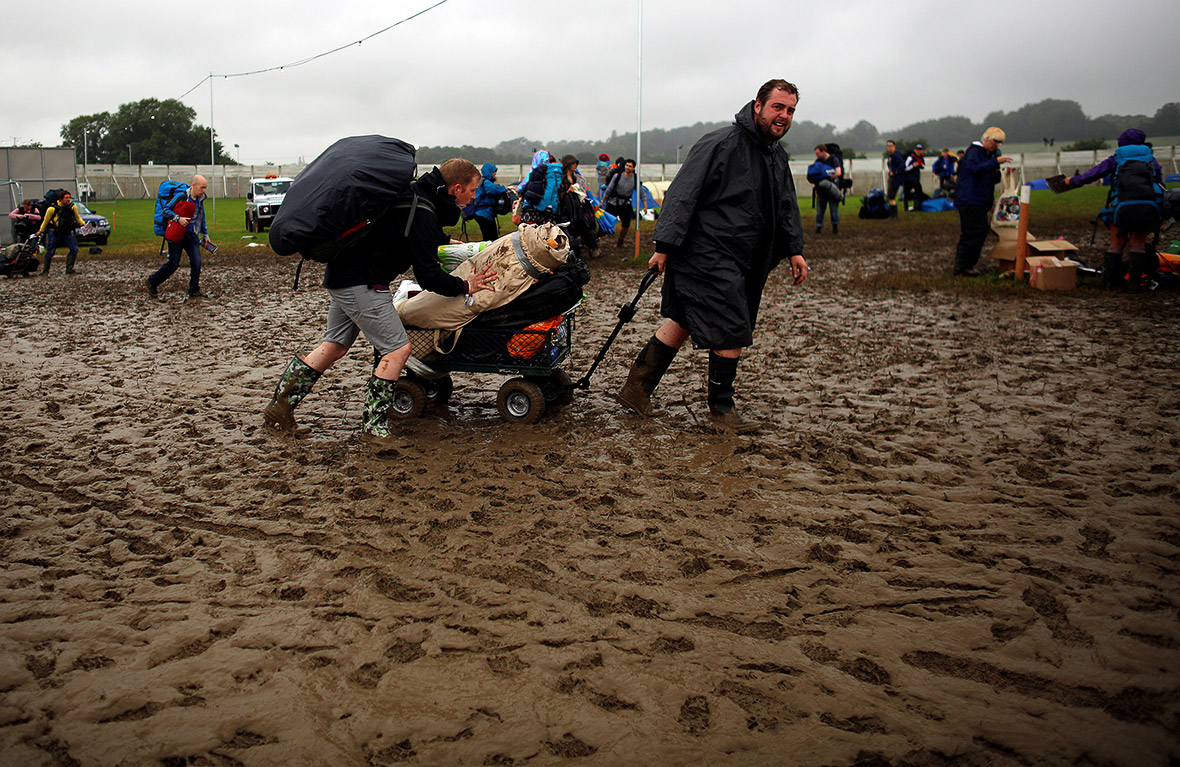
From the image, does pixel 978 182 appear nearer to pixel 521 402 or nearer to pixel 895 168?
pixel 521 402

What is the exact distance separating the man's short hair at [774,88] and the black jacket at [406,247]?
1.88m

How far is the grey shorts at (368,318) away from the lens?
4.84m

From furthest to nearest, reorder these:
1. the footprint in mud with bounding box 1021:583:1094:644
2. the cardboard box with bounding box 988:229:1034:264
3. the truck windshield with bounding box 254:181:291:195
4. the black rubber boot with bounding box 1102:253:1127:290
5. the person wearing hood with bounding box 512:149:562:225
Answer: the truck windshield with bounding box 254:181:291:195 → the person wearing hood with bounding box 512:149:562:225 → the cardboard box with bounding box 988:229:1034:264 → the black rubber boot with bounding box 1102:253:1127:290 → the footprint in mud with bounding box 1021:583:1094:644

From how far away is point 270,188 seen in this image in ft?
84.3

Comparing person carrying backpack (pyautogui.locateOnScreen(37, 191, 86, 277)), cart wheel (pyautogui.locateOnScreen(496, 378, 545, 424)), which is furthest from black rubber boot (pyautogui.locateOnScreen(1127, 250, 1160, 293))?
person carrying backpack (pyautogui.locateOnScreen(37, 191, 86, 277))

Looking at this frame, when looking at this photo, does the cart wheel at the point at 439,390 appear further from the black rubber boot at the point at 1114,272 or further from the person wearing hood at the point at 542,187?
the black rubber boot at the point at 1114,272

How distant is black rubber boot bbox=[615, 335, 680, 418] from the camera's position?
549cm

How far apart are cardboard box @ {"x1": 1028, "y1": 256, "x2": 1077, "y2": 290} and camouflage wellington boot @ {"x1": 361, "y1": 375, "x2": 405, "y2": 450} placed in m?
8.45

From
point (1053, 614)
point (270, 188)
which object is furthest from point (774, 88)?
point (270, 188)

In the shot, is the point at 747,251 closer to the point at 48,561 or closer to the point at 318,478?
the point at 318,478

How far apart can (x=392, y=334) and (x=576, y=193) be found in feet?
29.8

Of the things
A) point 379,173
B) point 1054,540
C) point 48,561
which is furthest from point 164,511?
point 1054,540

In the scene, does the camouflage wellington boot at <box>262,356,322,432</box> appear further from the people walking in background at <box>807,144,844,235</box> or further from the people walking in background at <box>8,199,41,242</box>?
the people walking in background at <box>8,199,41,242</box>

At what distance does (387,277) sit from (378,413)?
820 millimetres
